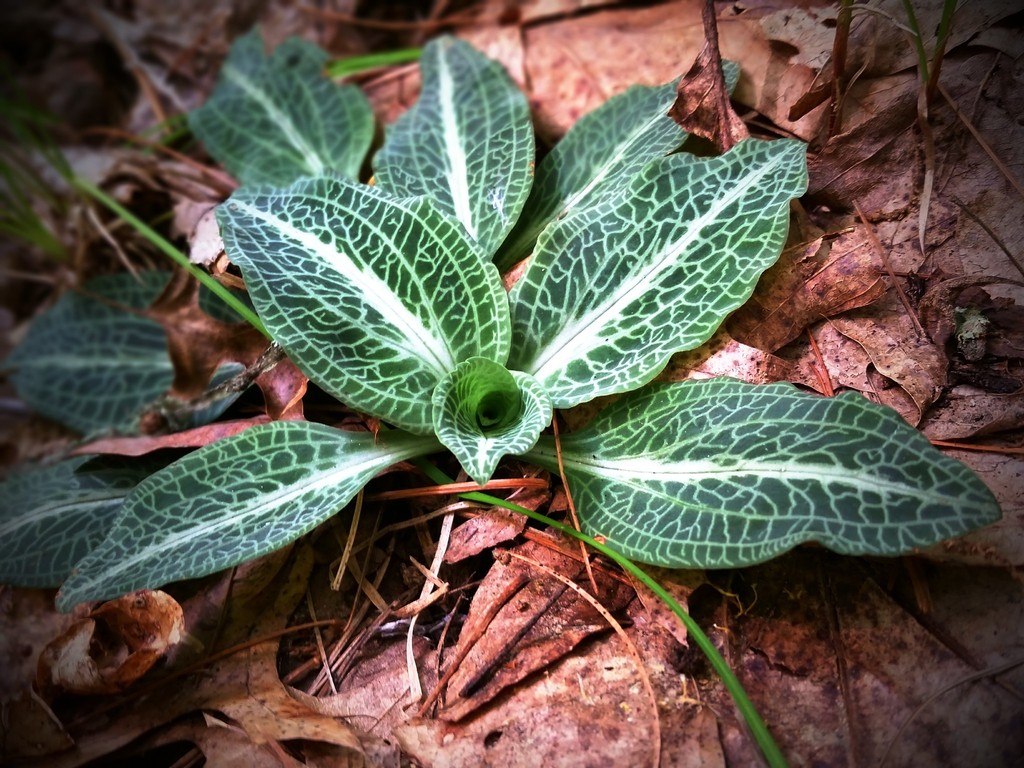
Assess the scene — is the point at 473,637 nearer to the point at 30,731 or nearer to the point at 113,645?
the point at 113,645

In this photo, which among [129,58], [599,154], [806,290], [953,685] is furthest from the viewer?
[129,58]

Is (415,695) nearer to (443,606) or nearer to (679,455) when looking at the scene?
(443,606)

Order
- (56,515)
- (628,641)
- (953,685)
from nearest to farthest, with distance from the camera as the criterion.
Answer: (953,685) < (628,641) < (56,515)

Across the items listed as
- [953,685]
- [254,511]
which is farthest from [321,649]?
[953,685]

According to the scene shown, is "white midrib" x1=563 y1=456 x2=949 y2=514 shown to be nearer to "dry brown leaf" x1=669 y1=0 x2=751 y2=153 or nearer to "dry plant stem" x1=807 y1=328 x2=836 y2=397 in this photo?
"dry plant stem" x1=807 y1=328 x2=836 y2=397

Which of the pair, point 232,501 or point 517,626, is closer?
point 517,626

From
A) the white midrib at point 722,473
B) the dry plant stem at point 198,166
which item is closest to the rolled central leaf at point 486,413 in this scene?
the white midrib at point 722,473
